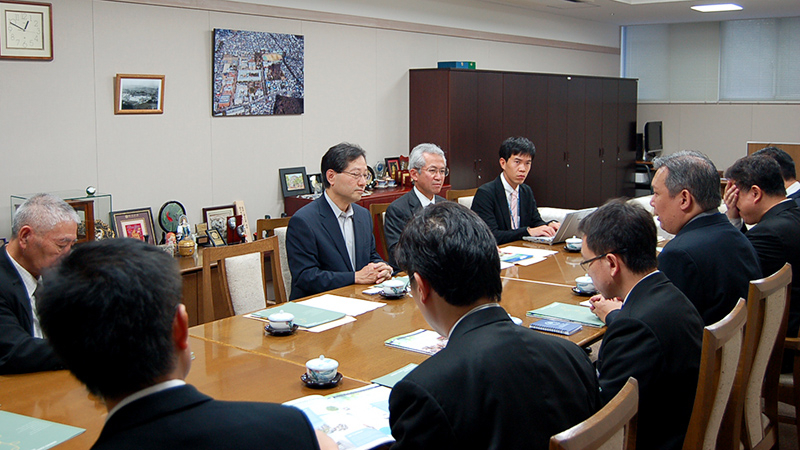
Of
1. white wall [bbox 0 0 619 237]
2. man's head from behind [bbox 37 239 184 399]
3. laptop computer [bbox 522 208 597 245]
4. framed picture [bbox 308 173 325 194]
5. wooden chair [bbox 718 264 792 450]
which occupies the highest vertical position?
white wall [bbox 0 0 619 237]

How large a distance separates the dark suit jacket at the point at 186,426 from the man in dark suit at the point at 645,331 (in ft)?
3.73

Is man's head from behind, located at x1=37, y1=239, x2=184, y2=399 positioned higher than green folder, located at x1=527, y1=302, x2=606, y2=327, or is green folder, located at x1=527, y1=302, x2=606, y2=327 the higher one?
man's head from behind, located at x1=37, y1=239, x2=184, y2=399

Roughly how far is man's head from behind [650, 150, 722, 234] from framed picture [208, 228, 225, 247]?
3.47 meters

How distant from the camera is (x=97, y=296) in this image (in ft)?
3.79

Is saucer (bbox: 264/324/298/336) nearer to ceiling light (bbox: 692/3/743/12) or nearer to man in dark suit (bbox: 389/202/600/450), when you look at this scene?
man in dark suit (bbox: 389/202/600/450)

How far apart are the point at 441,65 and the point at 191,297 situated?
150 inches

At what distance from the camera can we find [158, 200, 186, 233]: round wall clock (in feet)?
17.2

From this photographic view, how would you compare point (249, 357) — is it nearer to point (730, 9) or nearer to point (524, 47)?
point (524, 47)

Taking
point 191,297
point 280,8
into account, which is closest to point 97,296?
point 191,297

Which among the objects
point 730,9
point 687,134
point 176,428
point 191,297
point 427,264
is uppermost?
point 730,9

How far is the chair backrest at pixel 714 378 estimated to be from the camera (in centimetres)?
198

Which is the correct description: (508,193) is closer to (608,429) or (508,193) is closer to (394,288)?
(394,288)

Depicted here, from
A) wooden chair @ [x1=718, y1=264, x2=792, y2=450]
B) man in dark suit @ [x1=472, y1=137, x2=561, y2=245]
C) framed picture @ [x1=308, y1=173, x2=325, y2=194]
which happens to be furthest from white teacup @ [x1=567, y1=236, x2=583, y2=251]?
framed picture @ [x1=308, y1=173, x2=325, y2=194]

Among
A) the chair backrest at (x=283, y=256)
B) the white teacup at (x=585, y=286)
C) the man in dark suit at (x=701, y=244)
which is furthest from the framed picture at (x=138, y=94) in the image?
the man in dark suit at (x=701, y=244)
